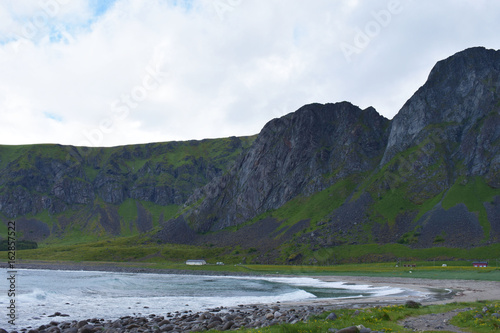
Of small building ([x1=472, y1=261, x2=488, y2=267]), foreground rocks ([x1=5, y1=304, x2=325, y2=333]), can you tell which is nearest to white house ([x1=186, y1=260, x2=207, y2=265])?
small building ([x1=472, y1=261, x2=488, y2=267])

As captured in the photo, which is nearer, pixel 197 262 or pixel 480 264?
pixel 480 264

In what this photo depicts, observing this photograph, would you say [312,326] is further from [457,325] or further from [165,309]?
[165,309]

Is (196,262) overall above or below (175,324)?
below

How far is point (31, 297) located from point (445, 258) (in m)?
132

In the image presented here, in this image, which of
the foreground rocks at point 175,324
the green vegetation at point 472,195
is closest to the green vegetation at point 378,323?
the foreground rocks at point 175,324

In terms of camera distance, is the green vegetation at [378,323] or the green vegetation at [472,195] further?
the green vegetation at [472,195]

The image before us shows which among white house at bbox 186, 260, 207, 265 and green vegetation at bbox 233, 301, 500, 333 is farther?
white house at bbox 186, 260, 207, 265

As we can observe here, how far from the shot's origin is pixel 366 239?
171875 millimetres

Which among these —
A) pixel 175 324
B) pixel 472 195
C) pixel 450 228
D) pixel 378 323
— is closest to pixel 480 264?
pixel 450 228

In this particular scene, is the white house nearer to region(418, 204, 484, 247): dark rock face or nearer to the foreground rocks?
region(418, 204, 484, 247): dark rock face

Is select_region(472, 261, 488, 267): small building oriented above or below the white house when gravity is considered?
above

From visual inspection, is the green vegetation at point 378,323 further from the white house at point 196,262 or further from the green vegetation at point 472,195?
the white house at point 196,262

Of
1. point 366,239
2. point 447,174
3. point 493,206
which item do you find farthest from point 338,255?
point 447,174

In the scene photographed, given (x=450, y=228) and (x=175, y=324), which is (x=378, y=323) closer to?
(x=175, y=324)
